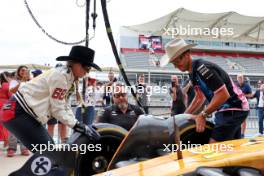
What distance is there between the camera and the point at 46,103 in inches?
110

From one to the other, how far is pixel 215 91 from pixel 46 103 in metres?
1.27

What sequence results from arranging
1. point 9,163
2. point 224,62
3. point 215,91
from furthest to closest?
point 224,62, point 9,163, point 215,91

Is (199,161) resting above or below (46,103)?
below

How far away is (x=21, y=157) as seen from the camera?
5441mm

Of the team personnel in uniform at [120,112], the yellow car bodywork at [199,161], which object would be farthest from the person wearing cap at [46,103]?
the team personnel in uniform at [120,112]

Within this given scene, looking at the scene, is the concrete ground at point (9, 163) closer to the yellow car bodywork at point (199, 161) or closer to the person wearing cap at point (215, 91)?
the person wearing cap at point (215, 91)

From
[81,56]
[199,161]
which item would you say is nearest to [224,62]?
[81,56]

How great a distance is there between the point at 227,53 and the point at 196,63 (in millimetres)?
36255

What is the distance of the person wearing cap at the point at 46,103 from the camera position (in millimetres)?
2715

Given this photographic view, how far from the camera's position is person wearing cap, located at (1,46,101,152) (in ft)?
8.91

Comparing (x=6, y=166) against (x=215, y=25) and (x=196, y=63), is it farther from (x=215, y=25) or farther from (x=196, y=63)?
(x=215, y=25)

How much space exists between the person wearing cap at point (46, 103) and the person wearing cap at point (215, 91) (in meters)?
0.66

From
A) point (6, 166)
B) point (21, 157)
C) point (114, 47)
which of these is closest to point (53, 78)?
point (114, 47)

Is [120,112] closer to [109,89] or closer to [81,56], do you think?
[81,56]
